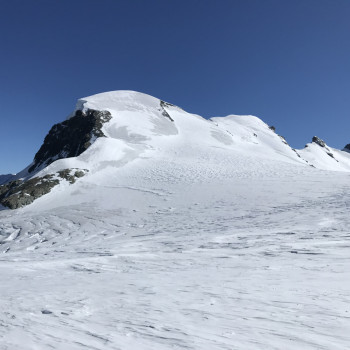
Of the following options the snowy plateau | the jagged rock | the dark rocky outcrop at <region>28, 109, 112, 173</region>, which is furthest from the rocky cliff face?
the jagged rock

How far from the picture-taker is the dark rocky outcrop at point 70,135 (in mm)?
40031

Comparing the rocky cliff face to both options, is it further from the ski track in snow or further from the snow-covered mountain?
the ski track in snow

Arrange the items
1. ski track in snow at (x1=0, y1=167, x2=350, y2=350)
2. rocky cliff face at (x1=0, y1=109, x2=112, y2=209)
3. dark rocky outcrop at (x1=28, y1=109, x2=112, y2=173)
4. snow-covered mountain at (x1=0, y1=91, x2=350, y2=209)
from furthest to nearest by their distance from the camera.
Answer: dark rocky outcrop at (x1=28, y1=109, x2=112, y2=173) → snow-covered mountain at (x1=0, y1=91, x2=350, y2=209) → rocky cliff face at (x1=0, y1=109, x2=112, y2=209) → ski track in snow at (x1=0, y1=167, x2=350, y2=350)

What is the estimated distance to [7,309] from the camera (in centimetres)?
500

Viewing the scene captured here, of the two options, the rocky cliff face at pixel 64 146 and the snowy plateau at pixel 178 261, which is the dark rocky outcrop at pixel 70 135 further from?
the snowy plateau at pixel 178 261

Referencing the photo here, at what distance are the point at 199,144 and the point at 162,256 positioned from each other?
3198cm

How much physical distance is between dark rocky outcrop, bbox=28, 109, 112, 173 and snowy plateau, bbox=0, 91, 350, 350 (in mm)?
13234

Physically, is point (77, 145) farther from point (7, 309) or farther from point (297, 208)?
point (7, 309)

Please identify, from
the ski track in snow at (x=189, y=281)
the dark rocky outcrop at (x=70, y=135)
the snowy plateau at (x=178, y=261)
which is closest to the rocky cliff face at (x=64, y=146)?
the dark rocky outcrop at (x=70, y=135)

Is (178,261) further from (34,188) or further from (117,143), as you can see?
(117,143)

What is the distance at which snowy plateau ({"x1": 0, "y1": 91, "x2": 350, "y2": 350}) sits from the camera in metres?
4.00

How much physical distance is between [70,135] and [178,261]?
42.0 metres

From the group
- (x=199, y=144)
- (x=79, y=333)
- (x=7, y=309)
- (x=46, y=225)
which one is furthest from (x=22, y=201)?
(x=199, y=144)

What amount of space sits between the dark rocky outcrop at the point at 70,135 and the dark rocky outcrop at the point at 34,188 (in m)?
11.6
